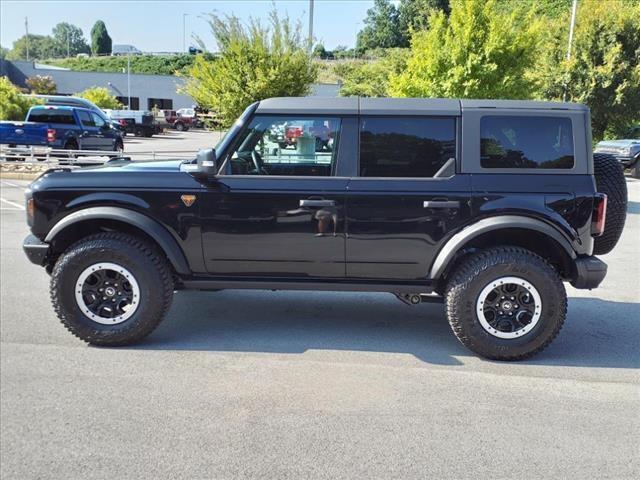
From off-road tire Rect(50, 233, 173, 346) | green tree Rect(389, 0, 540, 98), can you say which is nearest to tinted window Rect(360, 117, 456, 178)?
off-road tire Rect(50, 233, 173, 346)

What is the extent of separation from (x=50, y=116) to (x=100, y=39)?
126824mm

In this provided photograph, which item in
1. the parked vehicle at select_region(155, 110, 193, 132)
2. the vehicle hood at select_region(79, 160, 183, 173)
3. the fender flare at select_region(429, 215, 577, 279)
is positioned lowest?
the fender flare at select_region(429, 215, 577, 279)

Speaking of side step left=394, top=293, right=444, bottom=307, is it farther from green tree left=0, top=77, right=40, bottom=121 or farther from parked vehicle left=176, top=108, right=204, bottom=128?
parked vehicle left=176, top=108, right=204, bottom=128

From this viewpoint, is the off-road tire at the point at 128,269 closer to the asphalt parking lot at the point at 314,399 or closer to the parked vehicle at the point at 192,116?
the asphalt parking lot at the point at 314,399

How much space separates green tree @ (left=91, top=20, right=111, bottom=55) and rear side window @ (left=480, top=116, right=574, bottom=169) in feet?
472

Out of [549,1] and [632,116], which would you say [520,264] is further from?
[549,1]

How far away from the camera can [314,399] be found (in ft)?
12.1

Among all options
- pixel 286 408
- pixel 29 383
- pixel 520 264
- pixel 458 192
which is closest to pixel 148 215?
pixel 29 383

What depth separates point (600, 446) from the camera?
10.6ft

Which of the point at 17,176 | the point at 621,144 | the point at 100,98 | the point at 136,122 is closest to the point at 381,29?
the point at 100,98

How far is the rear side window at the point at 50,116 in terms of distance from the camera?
1956 cm

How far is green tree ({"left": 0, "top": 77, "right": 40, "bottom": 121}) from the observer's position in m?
23.5

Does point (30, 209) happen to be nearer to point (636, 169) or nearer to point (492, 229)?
point (492, 229)

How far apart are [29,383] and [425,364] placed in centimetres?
280
